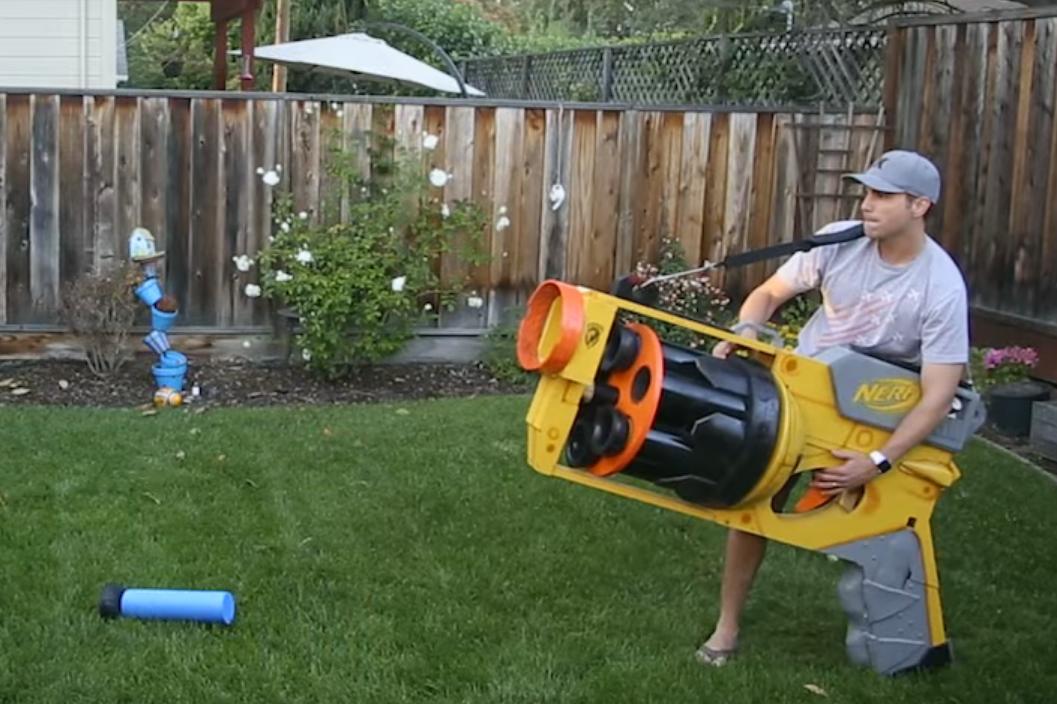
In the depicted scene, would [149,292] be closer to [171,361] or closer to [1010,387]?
[171,361]

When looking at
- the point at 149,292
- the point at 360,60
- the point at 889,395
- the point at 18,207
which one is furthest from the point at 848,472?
the point at 360,60

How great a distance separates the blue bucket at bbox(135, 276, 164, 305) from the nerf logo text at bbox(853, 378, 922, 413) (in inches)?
198

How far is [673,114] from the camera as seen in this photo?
30.6 ft

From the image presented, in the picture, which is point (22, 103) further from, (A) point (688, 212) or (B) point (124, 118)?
(A) point (688, 212)

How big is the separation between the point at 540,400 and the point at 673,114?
5722 millimetres

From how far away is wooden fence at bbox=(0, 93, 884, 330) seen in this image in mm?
8570

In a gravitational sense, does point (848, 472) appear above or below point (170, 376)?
above

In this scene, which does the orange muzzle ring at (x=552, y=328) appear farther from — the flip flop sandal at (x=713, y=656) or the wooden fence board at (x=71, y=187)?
the wooden fence board at (x=71, y=187)

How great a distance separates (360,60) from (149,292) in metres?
5.83

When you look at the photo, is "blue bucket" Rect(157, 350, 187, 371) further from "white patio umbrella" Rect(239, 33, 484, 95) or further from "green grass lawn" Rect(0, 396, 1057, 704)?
"white patio umbrella" Rect(239, 33, 484, 95)

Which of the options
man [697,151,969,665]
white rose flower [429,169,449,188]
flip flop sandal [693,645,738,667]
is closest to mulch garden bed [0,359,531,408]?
white rose flower [429,169,449,188]

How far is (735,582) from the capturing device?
14.7ft

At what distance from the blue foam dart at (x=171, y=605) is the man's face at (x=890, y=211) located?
2.23m

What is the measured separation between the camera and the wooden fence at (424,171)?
8570mm
